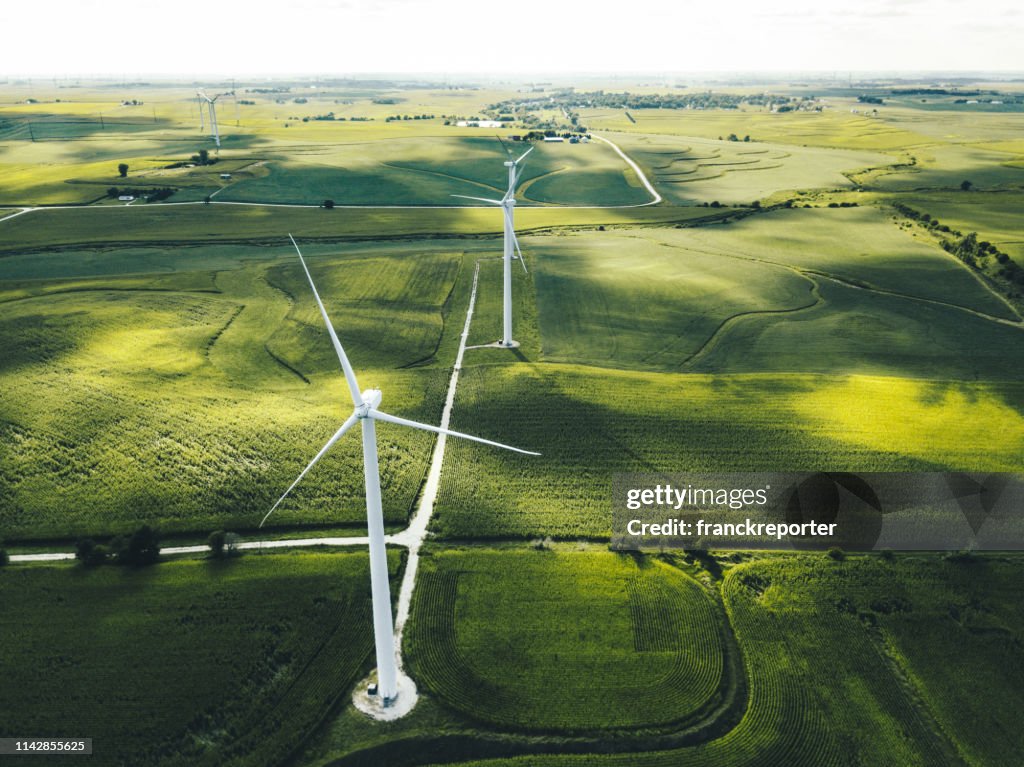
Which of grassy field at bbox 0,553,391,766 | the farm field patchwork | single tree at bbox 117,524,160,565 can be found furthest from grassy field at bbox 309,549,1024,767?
the farm field patchwork

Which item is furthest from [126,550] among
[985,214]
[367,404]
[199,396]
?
[985,214]

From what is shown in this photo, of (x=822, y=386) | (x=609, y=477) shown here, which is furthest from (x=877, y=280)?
(x=609, y=477)

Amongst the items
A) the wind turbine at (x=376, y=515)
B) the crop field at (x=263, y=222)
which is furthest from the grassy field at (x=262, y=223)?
the wind turbine at (x=376, y=515)

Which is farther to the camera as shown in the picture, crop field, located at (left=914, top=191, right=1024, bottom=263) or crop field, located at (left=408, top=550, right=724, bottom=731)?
crop field, located at (left=914, top=191, right=1024, bottom=263)

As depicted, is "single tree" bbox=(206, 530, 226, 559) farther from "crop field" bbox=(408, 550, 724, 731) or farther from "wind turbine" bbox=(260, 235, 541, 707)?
"wind turbine" bbox=(260, 235, 541, 707)

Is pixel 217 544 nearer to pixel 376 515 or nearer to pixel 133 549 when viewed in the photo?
pixel 133 549

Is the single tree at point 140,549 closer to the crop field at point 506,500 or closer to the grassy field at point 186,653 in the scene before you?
the grassy field at point 186,653
